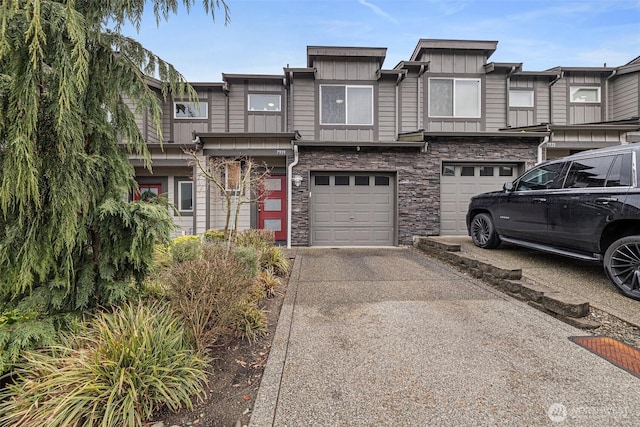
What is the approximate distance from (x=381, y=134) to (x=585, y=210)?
21.4ft

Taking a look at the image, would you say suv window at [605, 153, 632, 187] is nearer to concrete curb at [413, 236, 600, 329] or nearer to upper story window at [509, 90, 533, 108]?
concrete curb at [413, 236, 600, 329]

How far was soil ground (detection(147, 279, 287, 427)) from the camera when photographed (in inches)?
75.4

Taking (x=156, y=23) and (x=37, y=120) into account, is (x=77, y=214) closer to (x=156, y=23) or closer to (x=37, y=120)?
(x=37, y=120)

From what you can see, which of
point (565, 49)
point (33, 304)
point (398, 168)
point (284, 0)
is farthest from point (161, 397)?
point (565, 49)

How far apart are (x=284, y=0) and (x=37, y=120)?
27.4ft

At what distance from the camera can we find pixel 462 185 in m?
8.41

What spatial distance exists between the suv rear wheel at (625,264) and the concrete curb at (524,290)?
82 cm

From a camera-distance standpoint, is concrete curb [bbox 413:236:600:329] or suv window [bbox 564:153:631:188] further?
suv window [bbox 564:153:631:188]

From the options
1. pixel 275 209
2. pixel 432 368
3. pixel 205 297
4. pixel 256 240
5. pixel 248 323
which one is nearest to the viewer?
pixel 432 368

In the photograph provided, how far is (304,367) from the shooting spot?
2.45 m

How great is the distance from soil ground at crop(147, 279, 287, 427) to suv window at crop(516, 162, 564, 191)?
4859mm

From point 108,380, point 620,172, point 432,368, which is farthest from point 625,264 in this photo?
point 108,380

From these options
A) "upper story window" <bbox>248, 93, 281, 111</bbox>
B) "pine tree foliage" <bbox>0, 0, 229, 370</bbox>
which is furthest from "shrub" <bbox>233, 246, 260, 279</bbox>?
"upper story window" <bbox>248, 93, 281, 111</bbox>

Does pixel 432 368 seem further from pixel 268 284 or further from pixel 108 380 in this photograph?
pixel 268 284
